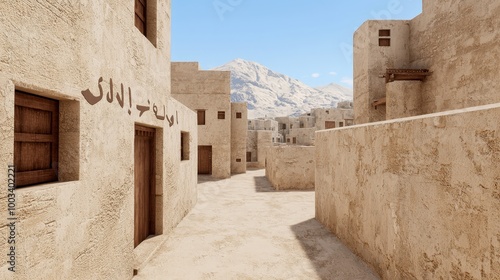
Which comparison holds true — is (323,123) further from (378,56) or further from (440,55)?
(440,55)

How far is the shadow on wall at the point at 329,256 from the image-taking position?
14.8 feet

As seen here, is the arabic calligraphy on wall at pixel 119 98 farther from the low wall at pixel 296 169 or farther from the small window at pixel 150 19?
the low wall at pixel 296 169

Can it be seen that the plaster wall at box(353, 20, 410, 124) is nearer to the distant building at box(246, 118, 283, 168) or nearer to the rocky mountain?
the distant building at box(246, 118, 283, 168)

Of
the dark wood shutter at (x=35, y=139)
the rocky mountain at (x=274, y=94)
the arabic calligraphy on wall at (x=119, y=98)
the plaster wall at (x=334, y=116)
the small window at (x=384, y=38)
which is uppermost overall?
the rocky mountain at (x=274, y=94)

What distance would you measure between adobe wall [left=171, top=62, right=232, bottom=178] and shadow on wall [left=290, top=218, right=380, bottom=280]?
462 inches

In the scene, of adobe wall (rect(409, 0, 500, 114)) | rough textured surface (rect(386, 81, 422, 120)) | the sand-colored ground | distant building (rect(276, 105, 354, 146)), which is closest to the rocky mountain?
distant building (rect(276, 105, 354, 146))

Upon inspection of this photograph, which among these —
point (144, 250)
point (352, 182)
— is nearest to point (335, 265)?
point (352, 182)

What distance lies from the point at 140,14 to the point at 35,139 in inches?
141

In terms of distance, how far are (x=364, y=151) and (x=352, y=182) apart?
80 centimetres

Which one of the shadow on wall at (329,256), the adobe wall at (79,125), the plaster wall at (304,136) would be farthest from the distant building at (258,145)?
the adobe wall at (79,125)

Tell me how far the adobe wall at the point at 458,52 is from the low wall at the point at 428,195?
238 inches

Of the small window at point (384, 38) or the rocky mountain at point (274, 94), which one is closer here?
the small window at point (384, 38)

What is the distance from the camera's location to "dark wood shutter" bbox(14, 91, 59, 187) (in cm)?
249

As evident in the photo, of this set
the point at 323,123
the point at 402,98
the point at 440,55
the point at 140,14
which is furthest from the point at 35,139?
the point at 323,123
